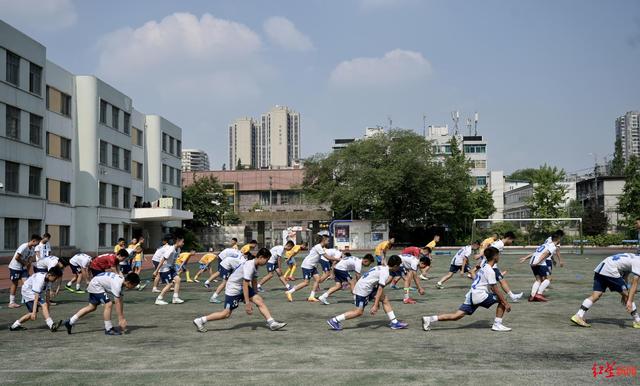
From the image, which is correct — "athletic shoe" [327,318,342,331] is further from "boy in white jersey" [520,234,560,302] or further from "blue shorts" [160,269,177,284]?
"blue shorts" [160,269,177,284]

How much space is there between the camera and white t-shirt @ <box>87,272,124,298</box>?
12.1 meters

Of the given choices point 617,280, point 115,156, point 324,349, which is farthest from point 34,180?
point 617,280

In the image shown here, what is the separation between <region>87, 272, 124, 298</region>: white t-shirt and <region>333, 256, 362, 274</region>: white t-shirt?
6.28 m

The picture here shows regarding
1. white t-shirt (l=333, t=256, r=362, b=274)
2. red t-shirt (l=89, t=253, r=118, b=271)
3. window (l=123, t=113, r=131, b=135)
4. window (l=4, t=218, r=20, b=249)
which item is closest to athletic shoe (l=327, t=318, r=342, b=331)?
white t-shirt (l=333, t=256, r=362, b=274)

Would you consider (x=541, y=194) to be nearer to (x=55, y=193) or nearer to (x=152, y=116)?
(x=152, y=116)

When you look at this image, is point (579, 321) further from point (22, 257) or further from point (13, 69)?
point (13, 69)

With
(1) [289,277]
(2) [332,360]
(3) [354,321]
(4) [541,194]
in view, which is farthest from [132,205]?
(2) [332,360]

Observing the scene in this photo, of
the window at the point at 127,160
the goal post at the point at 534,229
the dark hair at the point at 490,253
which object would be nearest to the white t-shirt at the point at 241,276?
the dark hair at the point at 490,253

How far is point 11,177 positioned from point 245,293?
1341 inches

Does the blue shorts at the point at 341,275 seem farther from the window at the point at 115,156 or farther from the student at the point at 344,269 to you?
the window at the point at 115,156

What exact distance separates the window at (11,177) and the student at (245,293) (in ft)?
108

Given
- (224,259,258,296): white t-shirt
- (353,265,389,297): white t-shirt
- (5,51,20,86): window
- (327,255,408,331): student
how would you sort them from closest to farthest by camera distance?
(224,259,258,296): white t-shirt
(327,255,408,331): student
(353,265,389,297): white t-shirt
(5,51,20,86): window

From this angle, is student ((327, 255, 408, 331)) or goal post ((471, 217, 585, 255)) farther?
goal post ((471, 217, 585, 255))

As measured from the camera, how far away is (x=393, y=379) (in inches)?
315
